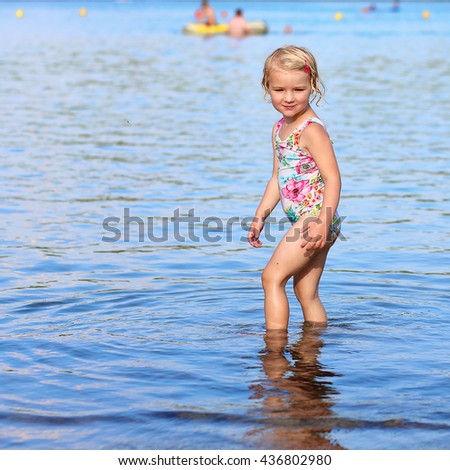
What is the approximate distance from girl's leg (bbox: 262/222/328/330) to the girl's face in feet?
2.26

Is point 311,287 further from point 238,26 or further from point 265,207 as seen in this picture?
point 238,26

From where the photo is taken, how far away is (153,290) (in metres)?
7.30

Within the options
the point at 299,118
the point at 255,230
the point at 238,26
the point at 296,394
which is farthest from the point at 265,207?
the point at 238,26

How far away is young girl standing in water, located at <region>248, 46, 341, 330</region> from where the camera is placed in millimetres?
5688

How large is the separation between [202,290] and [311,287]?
138cm

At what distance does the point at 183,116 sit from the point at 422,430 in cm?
1354

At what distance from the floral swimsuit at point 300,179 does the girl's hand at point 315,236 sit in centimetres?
14

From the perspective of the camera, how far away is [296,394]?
16.6 ft

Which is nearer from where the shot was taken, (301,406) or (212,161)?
(301,406)

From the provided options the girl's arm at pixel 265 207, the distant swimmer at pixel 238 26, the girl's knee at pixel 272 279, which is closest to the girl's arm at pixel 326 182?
the girl's knee at pixel 272 279

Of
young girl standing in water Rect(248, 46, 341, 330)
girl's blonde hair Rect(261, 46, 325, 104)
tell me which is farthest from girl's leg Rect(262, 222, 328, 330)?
girl's blonde hair Rect(261, 46, 325, 104)

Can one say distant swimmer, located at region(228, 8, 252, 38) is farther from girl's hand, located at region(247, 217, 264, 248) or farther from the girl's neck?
the girl's neck

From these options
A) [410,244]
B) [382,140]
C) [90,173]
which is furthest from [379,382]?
[382,140]
